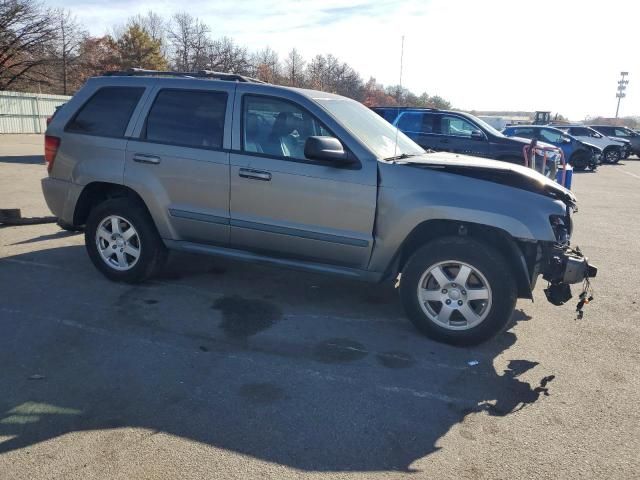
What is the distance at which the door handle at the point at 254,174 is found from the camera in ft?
15.4

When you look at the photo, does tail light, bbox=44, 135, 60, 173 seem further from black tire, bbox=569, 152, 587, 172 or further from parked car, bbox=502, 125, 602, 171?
black tire, bbox=569, 152, 587, 172

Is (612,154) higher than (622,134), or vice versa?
(622,134)

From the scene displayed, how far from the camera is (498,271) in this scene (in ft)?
13.5

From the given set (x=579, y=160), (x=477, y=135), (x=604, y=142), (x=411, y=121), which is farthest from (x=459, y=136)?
(x=604, y=142)

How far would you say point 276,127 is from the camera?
4.82m

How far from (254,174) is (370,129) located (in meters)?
1.16

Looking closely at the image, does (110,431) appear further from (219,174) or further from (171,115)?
(171,115)

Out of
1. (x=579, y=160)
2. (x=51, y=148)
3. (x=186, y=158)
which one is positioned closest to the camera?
(x=186, y=158)

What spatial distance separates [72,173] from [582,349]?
4.96 m

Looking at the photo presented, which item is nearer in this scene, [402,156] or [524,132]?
[402,156]

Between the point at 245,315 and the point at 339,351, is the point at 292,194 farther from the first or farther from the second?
the point at 339,351

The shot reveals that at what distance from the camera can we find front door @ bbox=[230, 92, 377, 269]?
14.6 ft

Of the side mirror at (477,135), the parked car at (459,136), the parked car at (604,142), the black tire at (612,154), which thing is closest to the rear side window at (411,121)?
the parked car at (459,136)

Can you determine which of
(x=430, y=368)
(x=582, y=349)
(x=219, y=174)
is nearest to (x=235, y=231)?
(x=219, y=174)
